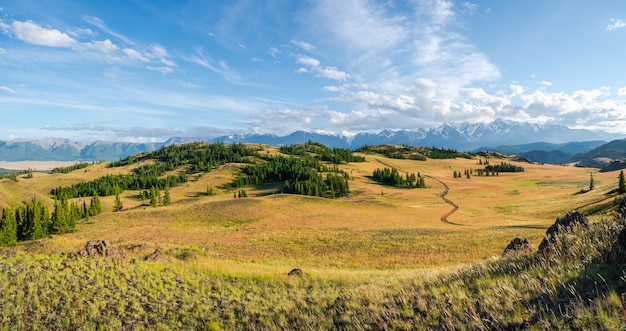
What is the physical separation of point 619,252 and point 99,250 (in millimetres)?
26100

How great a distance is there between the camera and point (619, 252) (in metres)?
6.43

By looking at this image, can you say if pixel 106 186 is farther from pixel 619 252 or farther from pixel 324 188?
pixel 619 252

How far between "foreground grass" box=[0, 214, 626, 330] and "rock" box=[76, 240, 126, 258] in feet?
4.66

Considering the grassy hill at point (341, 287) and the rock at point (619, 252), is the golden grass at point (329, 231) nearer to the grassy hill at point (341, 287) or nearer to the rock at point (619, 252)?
the grassy hill at point (341, 287)

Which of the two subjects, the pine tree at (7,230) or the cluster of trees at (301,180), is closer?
the pine tree at (7,230)

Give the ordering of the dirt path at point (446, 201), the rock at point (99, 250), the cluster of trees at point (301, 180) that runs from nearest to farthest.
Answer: the rock at point (99, 250)
the dirt path at point (446, 201)
the cluster of trees at point (301, 180)

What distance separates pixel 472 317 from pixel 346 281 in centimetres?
1496

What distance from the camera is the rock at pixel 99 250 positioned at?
2072 centimetres

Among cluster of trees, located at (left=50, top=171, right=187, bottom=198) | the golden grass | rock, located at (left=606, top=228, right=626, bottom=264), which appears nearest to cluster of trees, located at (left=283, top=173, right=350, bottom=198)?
the golden grass

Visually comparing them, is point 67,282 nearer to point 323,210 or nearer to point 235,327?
point 235,327

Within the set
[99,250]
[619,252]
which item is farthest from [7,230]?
[619,252]

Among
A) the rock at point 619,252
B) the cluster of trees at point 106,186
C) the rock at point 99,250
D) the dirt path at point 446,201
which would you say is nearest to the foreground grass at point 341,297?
the rock at point 619,252

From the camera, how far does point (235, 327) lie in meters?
10.0

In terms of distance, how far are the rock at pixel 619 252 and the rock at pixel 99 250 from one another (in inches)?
984
